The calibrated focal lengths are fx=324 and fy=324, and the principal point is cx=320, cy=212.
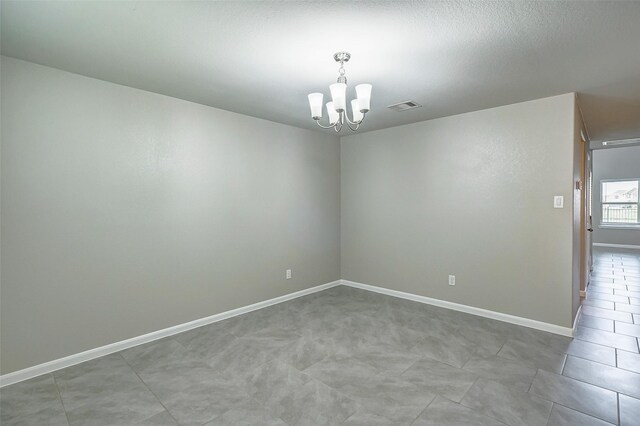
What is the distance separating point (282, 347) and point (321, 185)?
2.56 metres

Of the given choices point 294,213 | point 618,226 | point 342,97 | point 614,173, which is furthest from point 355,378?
point 614,173

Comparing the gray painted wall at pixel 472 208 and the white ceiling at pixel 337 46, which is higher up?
the white ceiling at pixel 337 46

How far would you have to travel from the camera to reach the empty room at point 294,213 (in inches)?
79.4

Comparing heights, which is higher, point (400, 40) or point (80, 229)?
point (400, 40)

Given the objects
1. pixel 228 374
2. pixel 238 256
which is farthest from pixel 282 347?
pixel 238 256

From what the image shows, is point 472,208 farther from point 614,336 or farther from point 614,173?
point 614,173

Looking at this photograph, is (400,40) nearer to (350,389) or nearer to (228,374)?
(350,389)

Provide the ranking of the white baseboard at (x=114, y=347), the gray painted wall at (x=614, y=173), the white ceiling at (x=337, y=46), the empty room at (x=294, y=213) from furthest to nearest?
the gray painted wall at (x=614, y=173), the white baseboard at (x=114, y=347), the empty room at (x=294, y=213), the white ceiling at (x=337, y=46)

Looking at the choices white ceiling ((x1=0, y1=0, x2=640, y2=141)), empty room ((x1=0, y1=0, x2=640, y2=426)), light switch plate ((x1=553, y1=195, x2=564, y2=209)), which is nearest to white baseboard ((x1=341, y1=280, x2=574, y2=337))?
empty room ((x1=0, y1=0, x2=640, y2=426))

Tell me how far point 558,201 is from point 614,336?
4.62 feet

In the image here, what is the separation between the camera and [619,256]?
24.3 ft

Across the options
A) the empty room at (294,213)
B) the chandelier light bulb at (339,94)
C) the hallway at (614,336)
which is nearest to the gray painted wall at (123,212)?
the empty room at (294,213)

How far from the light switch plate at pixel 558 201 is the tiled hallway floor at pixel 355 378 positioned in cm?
129

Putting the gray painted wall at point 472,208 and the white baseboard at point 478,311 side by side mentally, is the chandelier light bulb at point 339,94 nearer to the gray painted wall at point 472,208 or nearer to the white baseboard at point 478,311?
the gray painted wall at point 472,208
